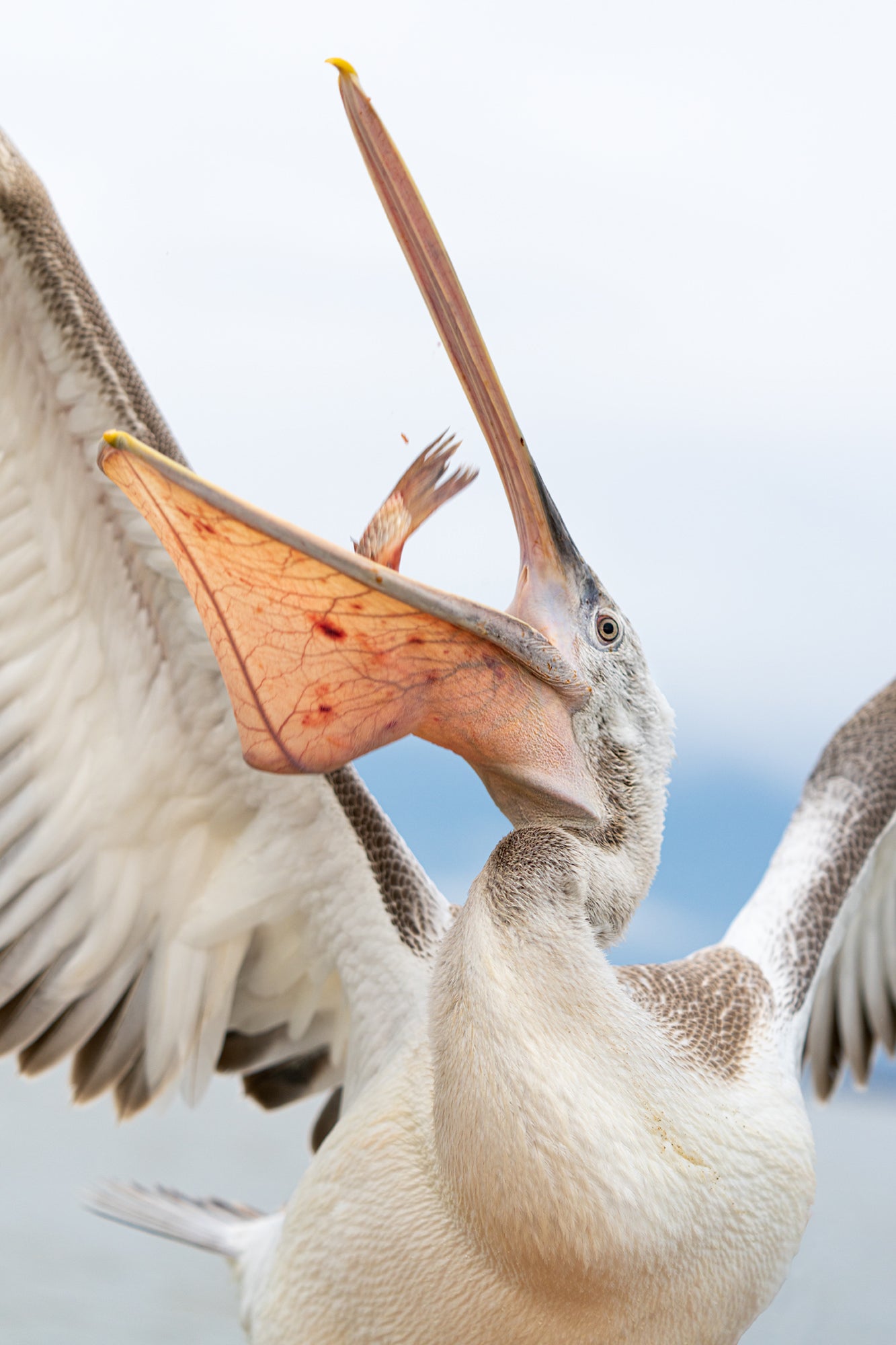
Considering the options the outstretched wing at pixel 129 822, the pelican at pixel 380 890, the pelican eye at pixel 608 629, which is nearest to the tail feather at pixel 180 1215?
the pelican at pixel 380 890

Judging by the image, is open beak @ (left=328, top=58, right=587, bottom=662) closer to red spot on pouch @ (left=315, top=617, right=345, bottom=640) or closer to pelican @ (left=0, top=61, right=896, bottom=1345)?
pelican @ (left=0, top=61, right=896, bottom=1345)

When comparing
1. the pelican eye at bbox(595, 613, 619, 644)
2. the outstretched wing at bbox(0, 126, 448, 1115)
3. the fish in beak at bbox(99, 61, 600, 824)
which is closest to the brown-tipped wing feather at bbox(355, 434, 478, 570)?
the fish in beak at bbox(99, 61, 600, 824)

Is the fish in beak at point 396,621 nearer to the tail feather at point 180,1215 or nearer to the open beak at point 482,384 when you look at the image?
the open beak at point 482,384

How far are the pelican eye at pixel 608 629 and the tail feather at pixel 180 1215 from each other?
5.69 ft

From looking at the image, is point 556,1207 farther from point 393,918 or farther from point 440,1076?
point 393,918

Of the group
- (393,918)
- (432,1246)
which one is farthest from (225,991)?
(432,1246)

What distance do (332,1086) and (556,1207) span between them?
1255 millimetres

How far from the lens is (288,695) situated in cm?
144

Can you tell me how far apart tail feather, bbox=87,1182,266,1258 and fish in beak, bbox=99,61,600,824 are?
64.5 inches

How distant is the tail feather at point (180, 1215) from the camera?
9.74ft

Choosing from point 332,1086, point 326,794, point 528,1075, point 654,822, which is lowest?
point 332,1086

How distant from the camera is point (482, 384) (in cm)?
174

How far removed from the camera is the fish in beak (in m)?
1.38

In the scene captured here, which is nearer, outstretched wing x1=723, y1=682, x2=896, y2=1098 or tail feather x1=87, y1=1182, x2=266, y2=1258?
outstretched wing x1=723, y1=682, x2=896, y2=1098
